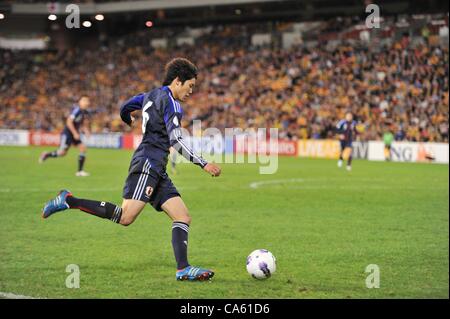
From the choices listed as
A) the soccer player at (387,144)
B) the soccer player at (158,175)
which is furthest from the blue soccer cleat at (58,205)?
the soccer player at (387,144)

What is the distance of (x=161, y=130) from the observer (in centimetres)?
739

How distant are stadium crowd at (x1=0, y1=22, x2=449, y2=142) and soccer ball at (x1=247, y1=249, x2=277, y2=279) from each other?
26.0m

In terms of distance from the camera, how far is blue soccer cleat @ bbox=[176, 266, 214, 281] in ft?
24.3

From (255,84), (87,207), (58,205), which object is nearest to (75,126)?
(58,205)

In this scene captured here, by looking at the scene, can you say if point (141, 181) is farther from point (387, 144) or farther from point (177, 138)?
point (387, 144)

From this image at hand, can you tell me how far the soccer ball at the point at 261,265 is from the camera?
7559 mm

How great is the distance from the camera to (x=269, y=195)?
16.9m

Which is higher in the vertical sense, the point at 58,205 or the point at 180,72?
the point at 180,72

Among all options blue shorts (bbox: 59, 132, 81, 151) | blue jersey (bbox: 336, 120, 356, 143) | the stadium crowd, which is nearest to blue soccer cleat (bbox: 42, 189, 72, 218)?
blue shorts (bbox: 59, 132, 81, 151)

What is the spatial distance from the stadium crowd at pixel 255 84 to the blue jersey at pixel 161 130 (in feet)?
87.1

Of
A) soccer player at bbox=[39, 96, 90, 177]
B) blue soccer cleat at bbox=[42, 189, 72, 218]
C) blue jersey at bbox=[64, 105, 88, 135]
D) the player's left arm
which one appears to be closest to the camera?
the player's left arm

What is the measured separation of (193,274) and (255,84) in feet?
115

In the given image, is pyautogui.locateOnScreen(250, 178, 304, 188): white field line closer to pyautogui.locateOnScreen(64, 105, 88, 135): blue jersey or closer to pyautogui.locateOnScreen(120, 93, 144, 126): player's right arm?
pyautogui.locateOnScreen(64, 105, 88, 135): blue jersey

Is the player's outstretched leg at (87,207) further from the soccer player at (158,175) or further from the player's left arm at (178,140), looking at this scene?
the player's left arm at (178,140)
